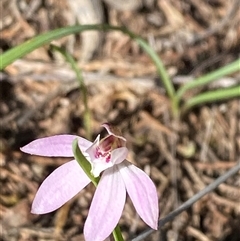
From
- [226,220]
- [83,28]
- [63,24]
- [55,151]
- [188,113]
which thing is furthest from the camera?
[63,24]

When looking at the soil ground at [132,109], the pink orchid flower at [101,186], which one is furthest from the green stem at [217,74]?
the pink orchid flower at [101,186]

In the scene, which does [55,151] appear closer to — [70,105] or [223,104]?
[70,105]

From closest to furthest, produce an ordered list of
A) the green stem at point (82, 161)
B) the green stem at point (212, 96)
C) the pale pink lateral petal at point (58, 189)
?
the green stem at point (82, 161) → the pale pink lateral petal at point (58, 189) → the green stem at point (212, 96)

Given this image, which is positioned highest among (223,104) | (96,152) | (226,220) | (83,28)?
(83,28)

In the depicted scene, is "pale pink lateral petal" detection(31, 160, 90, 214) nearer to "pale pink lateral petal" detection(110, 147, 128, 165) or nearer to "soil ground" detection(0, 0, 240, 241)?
"pale pink lateral petal" detection(110, 147, 128, 165)

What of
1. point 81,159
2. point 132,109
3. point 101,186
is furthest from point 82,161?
point 132,109

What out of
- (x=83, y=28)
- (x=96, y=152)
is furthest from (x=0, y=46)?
(x=96, y=152)

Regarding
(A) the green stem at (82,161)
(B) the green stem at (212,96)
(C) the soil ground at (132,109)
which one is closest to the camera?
(A) the green stem at (82,161)

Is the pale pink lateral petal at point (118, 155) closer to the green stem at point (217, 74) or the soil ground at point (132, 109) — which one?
the soil ground at point (132, 109)
